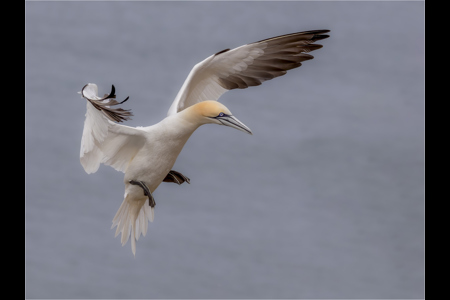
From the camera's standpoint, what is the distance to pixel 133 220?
6629mm

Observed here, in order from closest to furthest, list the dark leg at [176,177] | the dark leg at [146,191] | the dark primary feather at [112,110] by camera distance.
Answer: the dark primary feather at [112,110]
the dark leg at [146,191]
the dark leg at [176,177]

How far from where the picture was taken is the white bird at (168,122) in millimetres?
5875

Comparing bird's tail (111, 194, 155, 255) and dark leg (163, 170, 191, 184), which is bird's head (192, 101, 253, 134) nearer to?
dark leg (163, 170, 191, 184)

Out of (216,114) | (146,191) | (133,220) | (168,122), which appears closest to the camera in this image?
(216,114)

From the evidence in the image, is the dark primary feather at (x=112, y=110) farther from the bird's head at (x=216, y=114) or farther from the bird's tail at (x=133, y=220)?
the bird's tail at (x=133, y=220)

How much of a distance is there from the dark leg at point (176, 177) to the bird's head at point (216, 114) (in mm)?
707

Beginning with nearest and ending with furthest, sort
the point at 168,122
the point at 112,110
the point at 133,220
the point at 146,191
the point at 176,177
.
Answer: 1. the point at 112,110
2. the point at 168,122
3. the point at 146,191
4. the point at 176,177
5. the point at 133,220

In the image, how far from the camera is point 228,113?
5875 mm

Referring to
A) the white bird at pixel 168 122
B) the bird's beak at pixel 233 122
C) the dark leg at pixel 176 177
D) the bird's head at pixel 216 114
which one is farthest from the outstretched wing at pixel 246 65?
the bird's beak at pixel 233 122

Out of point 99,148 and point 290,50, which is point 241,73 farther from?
point 99,148

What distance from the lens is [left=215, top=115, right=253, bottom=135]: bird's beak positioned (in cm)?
582

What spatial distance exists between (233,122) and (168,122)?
1.54 feet

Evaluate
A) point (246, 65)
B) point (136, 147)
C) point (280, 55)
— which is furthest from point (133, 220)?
point (280, 55)

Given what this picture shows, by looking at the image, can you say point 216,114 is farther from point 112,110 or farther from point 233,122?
point 112,110
